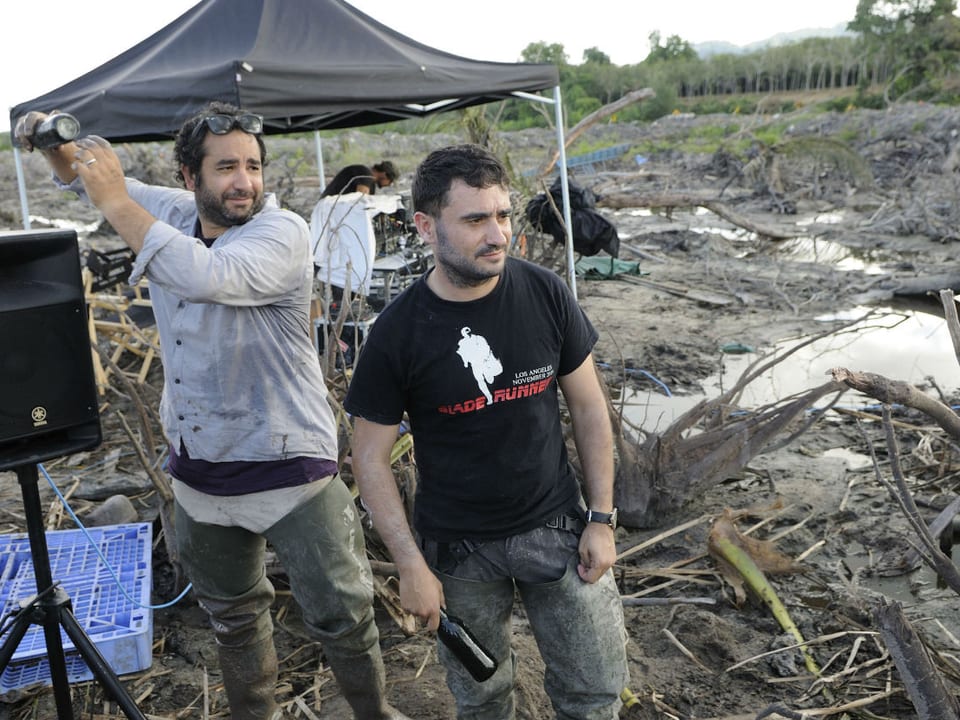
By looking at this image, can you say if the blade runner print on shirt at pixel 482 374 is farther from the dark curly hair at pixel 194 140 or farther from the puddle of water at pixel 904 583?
the puddle of water at pixel 904 583

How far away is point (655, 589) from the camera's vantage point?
3.83m

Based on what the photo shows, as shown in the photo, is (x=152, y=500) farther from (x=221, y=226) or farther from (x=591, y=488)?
(x=591, y=488)

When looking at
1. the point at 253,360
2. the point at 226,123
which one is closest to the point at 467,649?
the point at 253,360

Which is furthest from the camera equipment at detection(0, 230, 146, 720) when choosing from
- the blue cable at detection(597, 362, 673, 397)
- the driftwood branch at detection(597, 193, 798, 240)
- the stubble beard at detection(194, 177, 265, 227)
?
the driftwood branch at detection(597, 193, 798, 240)

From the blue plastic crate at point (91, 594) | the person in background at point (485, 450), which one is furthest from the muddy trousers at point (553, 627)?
the blue plastic crate at point (91, 594)

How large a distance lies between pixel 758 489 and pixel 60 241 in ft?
13.6

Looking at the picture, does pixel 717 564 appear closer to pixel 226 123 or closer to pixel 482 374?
pixel 482 374

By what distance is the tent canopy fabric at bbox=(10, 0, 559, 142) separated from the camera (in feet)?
17.6

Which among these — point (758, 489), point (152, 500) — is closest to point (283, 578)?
point (152, 500)

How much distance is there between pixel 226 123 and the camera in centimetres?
249

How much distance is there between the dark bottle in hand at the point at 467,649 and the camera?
2.18 m

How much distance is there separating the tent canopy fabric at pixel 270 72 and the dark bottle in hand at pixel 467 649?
3974 millimetres

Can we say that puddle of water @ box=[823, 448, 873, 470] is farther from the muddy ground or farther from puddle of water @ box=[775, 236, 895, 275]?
puddle of water @ box=[775, 236, 895, 275]

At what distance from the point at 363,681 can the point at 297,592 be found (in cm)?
38
